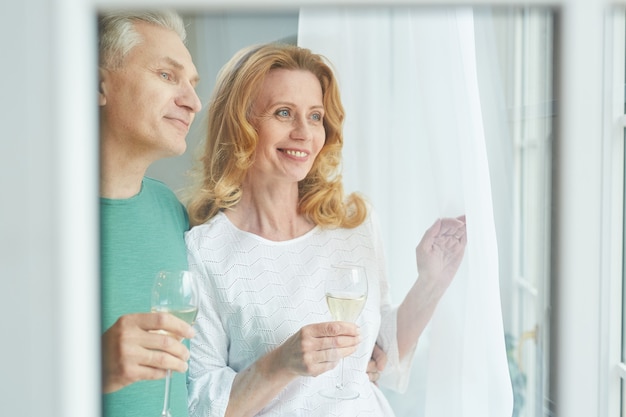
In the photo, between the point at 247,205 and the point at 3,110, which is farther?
the point at 247,205

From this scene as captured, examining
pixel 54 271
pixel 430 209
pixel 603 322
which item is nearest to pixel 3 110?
pixel 54 271

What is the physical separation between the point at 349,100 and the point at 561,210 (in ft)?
1.27

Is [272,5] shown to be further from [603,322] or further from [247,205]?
[603,322]

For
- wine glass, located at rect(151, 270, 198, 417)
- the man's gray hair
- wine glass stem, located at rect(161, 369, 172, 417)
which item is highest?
the man's gray hair

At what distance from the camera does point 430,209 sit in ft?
3.84

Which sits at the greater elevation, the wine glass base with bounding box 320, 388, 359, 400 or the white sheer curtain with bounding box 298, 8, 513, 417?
the white sheer curtain with bounding box 298, 8, 513, 417

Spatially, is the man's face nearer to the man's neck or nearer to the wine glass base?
the man's neck

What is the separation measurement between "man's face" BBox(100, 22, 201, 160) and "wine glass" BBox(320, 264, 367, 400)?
0.33 meters

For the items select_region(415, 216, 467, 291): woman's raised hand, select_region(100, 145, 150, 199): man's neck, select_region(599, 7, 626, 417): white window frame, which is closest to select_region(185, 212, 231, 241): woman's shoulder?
select_region(100, 145, 150, 199): man's neck

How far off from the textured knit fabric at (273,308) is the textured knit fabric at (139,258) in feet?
0.09

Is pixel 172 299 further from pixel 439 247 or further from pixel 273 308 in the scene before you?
pixel 439 247

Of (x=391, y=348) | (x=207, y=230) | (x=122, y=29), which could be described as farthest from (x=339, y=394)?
(x=122, y=29)

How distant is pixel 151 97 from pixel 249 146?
178 mm

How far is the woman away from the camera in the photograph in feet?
3.78
